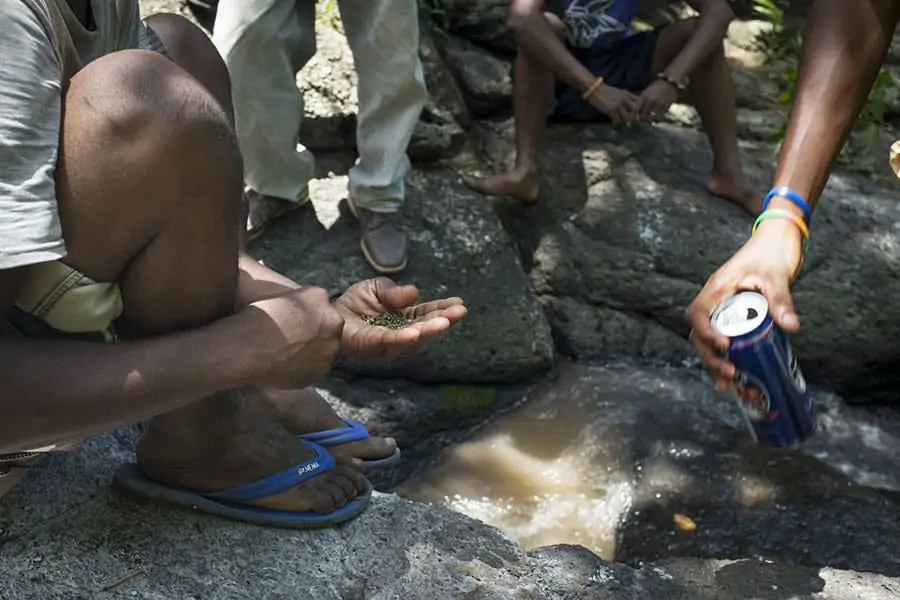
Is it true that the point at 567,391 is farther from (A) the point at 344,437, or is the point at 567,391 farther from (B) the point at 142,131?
(B) the point at 142,131

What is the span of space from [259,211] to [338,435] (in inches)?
54.8

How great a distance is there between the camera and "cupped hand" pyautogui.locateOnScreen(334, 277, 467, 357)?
5.53ft

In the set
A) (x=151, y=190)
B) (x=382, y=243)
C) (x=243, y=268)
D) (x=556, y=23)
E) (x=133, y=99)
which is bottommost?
(x=382, y=243)

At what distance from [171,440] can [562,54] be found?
8.15ft

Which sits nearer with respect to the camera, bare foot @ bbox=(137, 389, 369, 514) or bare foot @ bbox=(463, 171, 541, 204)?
bare foot @ bbox=(137, 389, 369, 514)

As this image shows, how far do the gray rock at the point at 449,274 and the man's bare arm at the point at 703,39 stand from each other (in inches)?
35.7

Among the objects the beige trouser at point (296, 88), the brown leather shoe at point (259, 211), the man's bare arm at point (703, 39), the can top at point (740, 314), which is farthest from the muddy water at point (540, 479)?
the man's bare arm at point (703, 39)

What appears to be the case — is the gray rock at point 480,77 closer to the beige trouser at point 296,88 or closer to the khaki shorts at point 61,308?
the beige trouser at point 296,88

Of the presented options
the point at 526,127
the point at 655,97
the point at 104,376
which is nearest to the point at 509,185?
the point at 526,127

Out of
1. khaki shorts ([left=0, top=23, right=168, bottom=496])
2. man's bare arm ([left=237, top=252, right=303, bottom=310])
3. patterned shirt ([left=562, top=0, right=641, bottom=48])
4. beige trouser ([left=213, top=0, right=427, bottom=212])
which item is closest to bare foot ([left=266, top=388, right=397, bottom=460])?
man's bare arm ([left=237, top=252, right=303, bottom=310])

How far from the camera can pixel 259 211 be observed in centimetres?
336

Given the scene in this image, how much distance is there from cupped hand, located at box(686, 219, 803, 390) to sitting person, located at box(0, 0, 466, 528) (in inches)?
17.0

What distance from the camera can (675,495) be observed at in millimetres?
2832

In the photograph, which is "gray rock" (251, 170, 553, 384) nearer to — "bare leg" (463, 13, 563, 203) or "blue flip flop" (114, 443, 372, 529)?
"bare leg" (463, 13, 563, 203)
